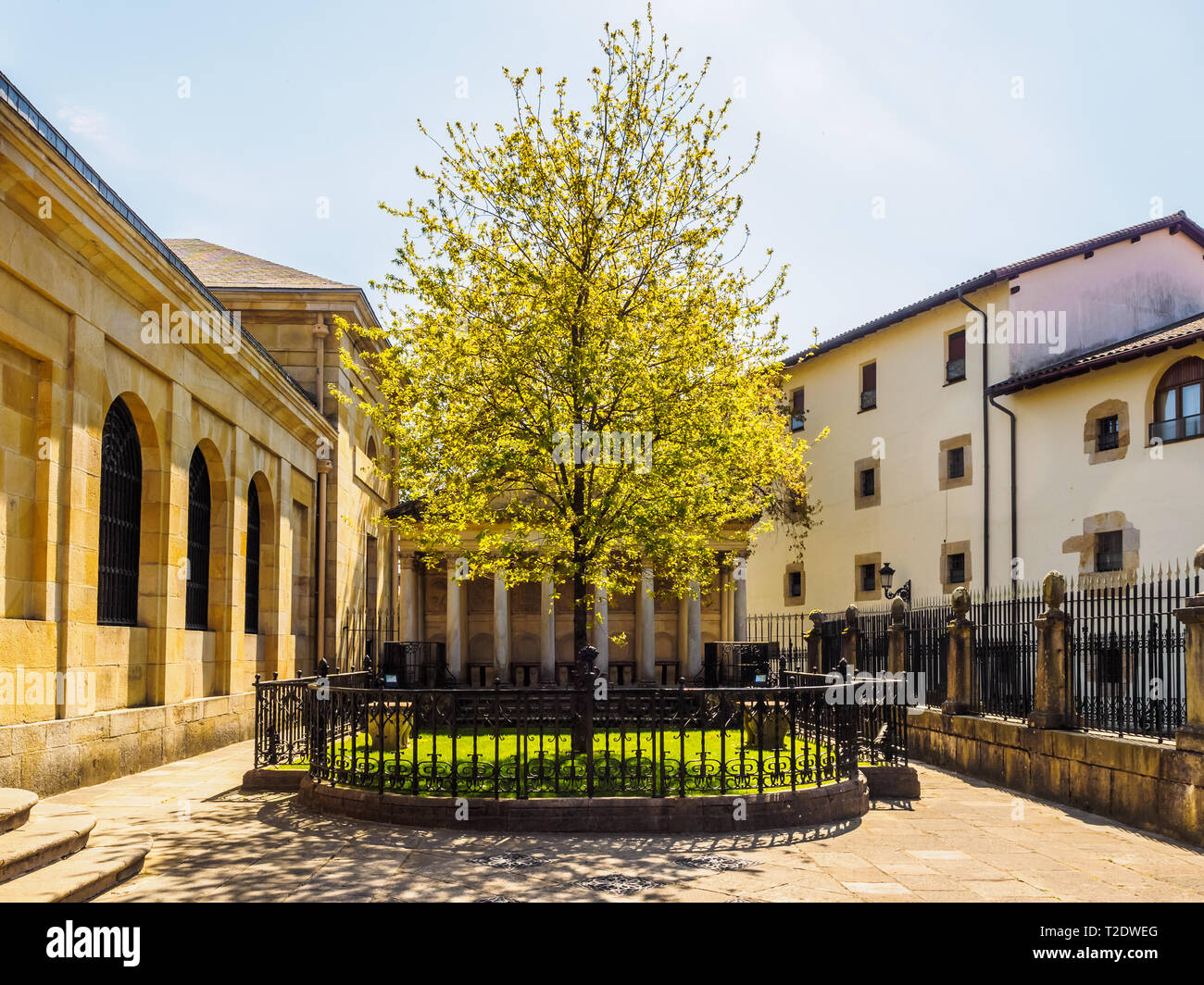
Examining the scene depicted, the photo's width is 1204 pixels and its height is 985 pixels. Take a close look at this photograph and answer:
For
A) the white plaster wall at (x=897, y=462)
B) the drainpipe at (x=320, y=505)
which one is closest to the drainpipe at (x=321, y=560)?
the drainpipe at (x=320, y=505)

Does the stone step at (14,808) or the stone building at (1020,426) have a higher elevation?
the stone building at (1020,426)

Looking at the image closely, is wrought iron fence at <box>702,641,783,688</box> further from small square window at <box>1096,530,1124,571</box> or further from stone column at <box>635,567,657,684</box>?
small square window at <box>1096,530,1124,571</box>

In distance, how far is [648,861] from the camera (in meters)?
8.39

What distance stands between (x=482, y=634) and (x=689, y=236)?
786 inches

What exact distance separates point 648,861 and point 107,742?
7893mm

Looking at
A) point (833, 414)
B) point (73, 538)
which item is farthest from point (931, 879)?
point (833, 414)

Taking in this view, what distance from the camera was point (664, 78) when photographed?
13.0 m

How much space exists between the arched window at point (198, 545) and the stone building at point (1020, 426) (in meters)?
19.1

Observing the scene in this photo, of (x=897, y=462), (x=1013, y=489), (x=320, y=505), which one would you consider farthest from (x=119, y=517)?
(x=897, y=462)

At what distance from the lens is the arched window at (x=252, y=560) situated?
69.9ft

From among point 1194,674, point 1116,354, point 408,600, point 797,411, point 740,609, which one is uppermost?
point 797,411

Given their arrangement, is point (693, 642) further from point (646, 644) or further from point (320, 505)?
point (320, 505)

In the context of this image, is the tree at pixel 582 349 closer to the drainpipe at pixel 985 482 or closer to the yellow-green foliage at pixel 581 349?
the yellow-green foliage at pixel 581 349
